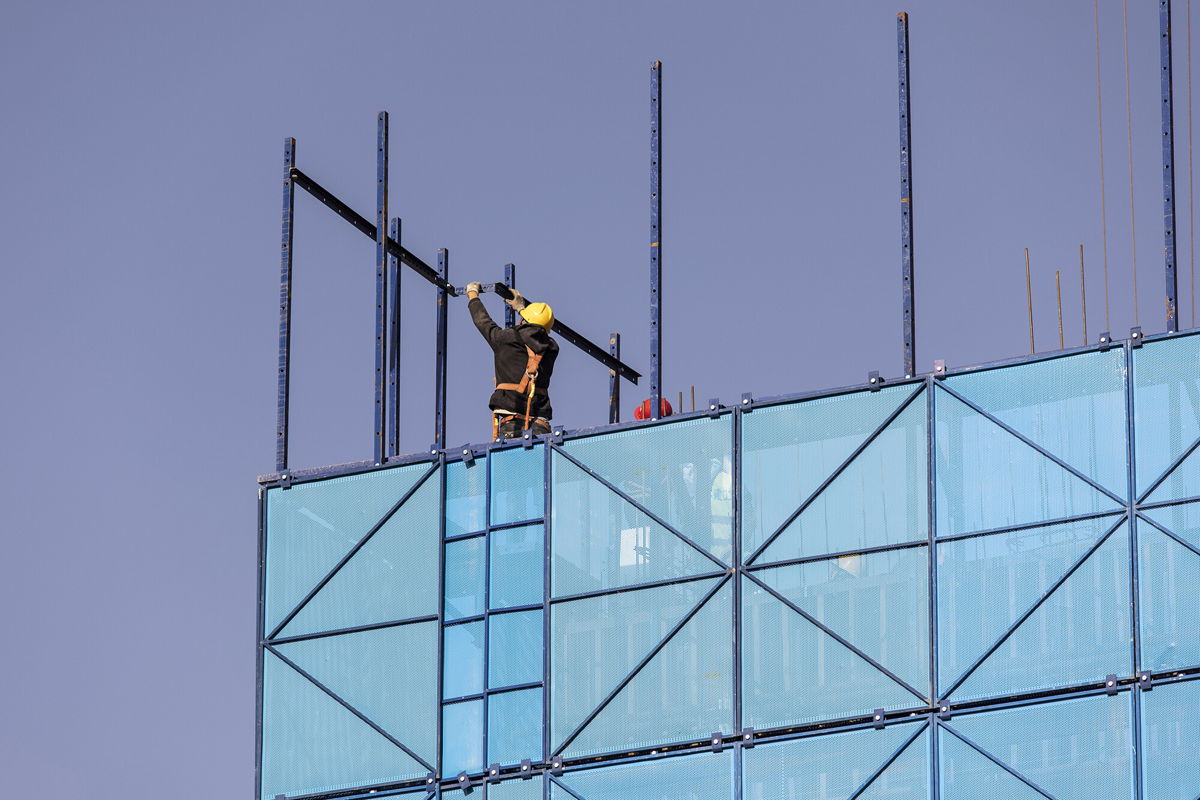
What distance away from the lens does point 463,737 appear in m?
34.9

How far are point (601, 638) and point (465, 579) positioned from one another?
2.28 m

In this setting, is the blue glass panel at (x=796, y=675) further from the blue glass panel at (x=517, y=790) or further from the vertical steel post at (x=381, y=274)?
the vertical steel post at (x=381, y=274)

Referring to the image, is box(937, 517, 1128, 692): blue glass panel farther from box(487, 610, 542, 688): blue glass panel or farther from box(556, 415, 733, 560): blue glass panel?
box(487, 610, 542, 688): blue glass panel

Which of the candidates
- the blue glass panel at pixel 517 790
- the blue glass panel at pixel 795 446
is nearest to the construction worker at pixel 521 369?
the blue glass panel at pixel 795 446

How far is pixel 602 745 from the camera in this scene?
34.1 metres

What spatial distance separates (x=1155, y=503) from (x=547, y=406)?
9.41 meters

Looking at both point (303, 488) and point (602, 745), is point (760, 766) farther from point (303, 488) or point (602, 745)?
point (303, 488)

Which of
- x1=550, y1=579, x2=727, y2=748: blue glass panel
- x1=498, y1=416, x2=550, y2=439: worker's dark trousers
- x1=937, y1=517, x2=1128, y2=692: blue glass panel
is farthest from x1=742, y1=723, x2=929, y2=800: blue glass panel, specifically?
x1=498, y1=416, x2=550, y2=439: worker's dark trousers

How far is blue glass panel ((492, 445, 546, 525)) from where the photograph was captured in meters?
35.4

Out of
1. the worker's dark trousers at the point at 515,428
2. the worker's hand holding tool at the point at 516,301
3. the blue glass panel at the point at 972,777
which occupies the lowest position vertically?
the blue glass panel at the point at 972,777

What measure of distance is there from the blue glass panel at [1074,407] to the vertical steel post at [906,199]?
1421mm

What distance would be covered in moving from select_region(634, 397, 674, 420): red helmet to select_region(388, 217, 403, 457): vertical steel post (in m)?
3.66

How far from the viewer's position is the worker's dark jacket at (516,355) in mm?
36594

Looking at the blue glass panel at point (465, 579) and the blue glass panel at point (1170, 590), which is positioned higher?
the blue glass panel at point (465, 579)
